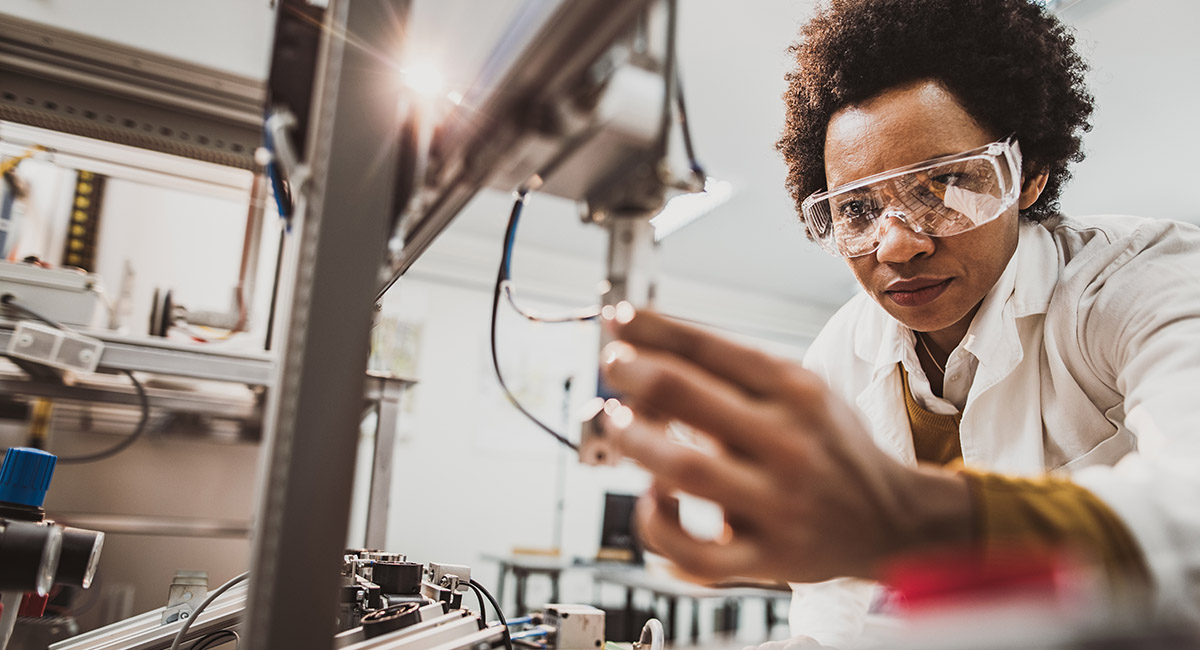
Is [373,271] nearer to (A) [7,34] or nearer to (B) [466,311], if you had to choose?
(A) [7,34]

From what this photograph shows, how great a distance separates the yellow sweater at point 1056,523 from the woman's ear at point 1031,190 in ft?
2.88

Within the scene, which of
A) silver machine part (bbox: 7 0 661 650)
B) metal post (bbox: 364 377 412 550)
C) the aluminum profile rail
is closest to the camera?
silver machine part (bbox: 7 0 661 650)

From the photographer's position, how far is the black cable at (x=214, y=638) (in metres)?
0.96

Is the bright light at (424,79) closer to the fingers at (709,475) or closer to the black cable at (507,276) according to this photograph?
the black cable at (507,276)

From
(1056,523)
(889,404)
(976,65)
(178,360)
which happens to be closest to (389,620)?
(1056,523)

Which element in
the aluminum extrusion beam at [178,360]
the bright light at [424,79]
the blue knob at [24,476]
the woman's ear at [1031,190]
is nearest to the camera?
the bright light at [424,79]

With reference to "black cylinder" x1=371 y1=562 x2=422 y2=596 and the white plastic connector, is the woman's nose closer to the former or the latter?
"black cylinder" x1=371 y1=562 x2=422 y2=596

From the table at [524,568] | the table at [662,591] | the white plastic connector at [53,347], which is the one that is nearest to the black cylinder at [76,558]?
the white plastic connector at [53,347]

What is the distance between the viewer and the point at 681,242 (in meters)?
5.67

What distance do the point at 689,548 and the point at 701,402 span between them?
8cm

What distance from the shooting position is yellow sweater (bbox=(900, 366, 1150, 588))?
398 mm

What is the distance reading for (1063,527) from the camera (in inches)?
15.7

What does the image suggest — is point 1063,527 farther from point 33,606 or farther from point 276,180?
point 33,606

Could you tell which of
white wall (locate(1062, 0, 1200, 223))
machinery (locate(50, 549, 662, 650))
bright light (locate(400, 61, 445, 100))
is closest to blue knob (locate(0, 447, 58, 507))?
machinery (locate(50, 549, 662, 650))
